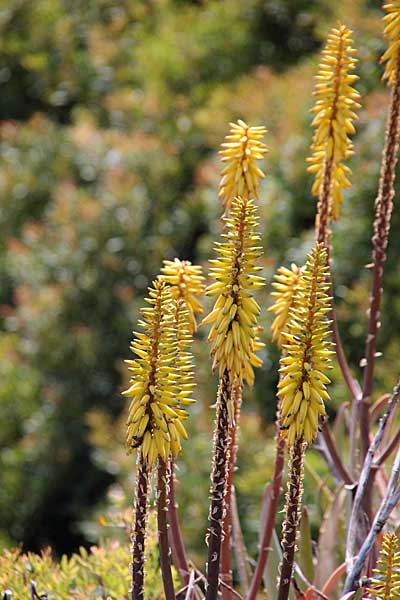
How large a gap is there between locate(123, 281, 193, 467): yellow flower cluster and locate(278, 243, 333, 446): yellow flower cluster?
0.14 metres

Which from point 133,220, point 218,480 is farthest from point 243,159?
point 133,220

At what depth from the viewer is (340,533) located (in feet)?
7.31

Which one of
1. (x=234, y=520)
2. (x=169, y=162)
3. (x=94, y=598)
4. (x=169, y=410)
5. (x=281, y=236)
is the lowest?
(x=94, y=598)

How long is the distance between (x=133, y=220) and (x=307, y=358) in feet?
14.3

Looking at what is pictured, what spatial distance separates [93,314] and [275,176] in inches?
55.8

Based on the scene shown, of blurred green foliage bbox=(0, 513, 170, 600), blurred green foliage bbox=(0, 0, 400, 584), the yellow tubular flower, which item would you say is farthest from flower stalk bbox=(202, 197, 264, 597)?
blurred green foliage bbox=(0, 0, 400, 584)

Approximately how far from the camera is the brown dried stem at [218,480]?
1272 millimetres

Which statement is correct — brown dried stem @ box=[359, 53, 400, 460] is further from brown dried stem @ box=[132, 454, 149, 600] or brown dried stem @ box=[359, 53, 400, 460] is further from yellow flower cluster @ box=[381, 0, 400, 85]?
brown dried stem @ box=[132, 454, 149, 600]

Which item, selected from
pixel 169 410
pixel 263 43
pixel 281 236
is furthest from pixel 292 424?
pixel 263 43

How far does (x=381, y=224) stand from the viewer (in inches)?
75.1

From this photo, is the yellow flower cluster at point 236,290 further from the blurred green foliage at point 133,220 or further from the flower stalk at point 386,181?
the blurred green foliage at point 133,220

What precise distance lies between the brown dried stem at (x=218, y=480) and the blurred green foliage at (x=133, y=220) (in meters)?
1.50

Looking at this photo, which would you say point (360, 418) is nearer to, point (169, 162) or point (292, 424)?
point (292, 424)

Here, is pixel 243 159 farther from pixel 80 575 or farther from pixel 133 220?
pixel 133 220
